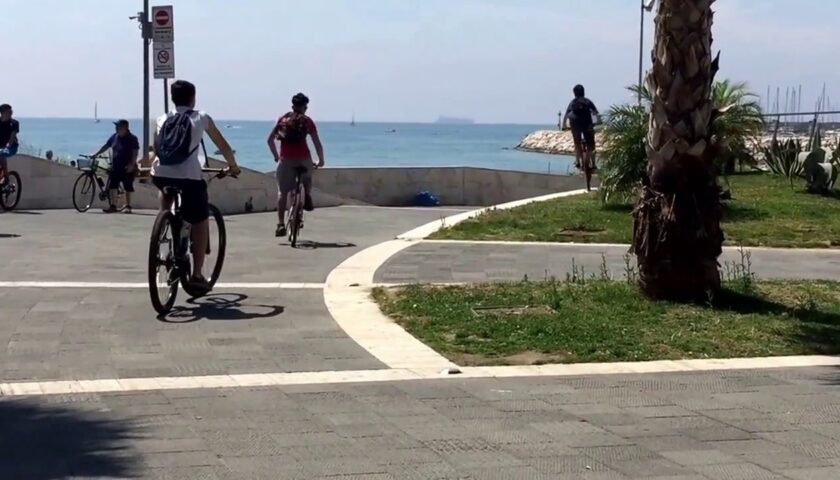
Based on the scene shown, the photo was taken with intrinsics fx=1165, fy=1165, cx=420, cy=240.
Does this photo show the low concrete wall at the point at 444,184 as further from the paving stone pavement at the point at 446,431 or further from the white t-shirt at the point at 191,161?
the paving stone pavement at the point at 446,431

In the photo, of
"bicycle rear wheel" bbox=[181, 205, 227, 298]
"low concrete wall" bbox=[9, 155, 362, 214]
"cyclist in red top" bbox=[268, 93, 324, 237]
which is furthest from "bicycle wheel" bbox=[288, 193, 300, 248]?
"low concrete wall" bbox=[9, 155, 362, 214]

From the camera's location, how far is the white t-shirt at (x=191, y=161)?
27.8 feet

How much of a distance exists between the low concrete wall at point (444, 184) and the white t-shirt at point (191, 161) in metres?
16.2

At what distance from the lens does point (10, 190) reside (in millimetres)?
17906

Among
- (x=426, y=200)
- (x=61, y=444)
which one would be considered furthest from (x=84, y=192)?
(x=61, y=444)

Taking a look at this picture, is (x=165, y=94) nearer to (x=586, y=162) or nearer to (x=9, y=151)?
(x=9, y=151)

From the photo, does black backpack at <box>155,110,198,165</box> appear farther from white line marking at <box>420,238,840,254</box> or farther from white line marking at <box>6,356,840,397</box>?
white line marking at <box>420,238,840,254</box>

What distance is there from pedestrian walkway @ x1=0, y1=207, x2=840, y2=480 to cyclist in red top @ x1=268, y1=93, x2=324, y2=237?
4153 mm

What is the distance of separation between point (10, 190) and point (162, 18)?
3.69 metres

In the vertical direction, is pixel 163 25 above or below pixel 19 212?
above

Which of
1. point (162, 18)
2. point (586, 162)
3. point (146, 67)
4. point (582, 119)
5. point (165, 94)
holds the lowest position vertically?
point (586, 162)

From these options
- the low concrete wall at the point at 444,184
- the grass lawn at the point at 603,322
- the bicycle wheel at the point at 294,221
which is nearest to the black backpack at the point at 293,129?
the bicycle wheel at the point at 294,221

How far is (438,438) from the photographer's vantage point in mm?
5395

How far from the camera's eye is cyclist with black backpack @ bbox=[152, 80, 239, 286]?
27.7 ft
